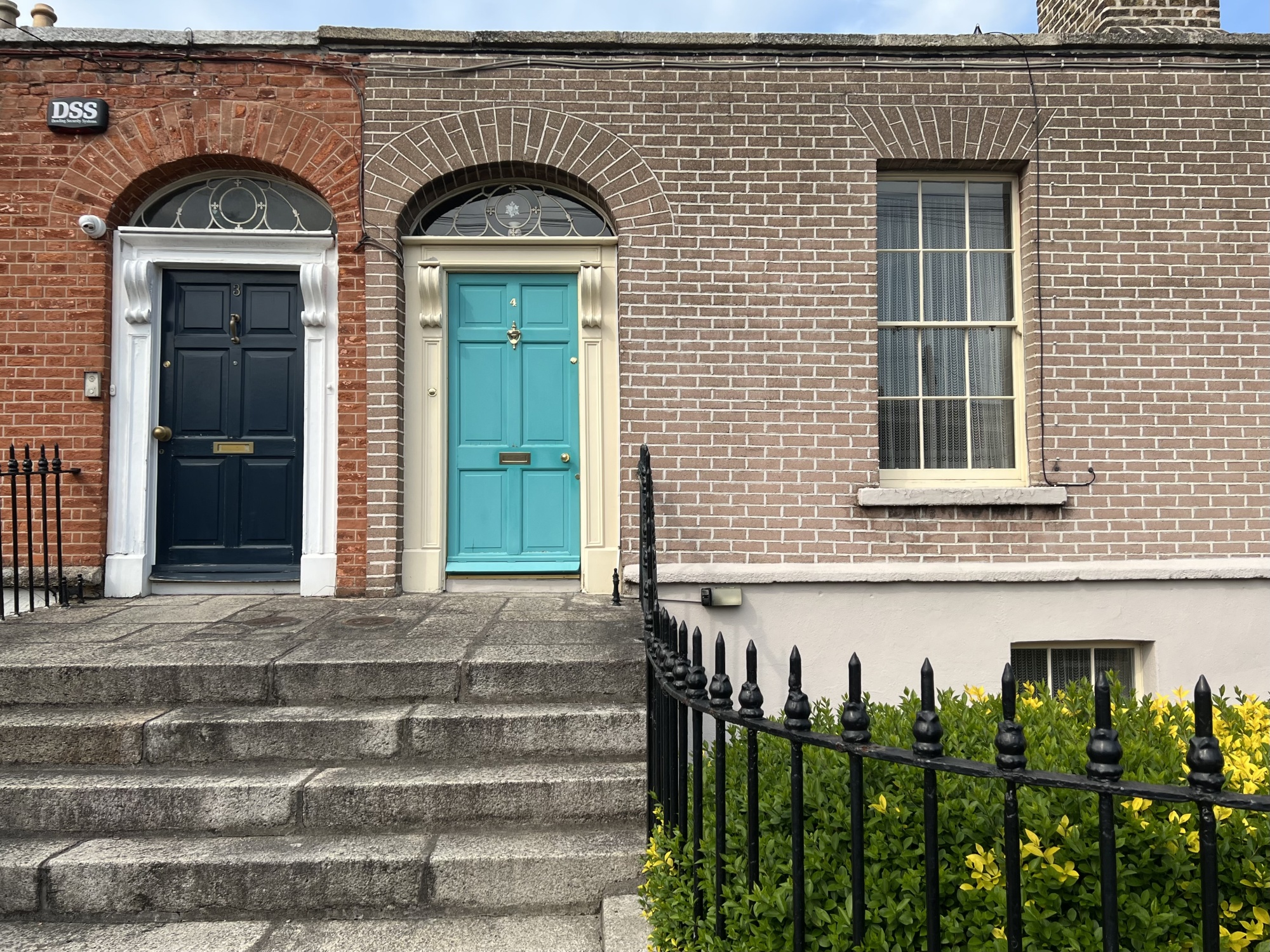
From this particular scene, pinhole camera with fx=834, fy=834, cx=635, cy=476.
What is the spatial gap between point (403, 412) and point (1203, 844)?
542cm

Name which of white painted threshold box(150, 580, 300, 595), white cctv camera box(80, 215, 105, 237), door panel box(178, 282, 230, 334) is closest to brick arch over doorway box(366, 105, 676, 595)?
white painted threshold box(150, 580, 300, 595)

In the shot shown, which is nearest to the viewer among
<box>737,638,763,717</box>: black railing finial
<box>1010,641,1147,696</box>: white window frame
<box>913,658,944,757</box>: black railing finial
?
<box>913,658,944,757</box>: black railing finial

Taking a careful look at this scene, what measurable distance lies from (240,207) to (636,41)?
3140 millimetres

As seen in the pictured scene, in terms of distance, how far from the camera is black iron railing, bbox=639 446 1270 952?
57.7 inches

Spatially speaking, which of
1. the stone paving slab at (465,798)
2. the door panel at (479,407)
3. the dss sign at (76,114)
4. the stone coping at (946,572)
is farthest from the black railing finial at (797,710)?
the dss sign at (76,114)

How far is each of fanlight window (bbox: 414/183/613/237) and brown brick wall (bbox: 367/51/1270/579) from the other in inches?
13.5

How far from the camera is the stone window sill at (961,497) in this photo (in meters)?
5.67

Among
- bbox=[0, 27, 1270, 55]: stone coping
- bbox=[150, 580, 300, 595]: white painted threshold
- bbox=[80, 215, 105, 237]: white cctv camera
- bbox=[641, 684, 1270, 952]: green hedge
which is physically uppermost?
bbox=[0, 27, 1270, 55]: stone coping

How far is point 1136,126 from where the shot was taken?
5.96 metres

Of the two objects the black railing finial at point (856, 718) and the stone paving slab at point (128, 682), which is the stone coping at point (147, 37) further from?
the black railing finial at point (856, 718)

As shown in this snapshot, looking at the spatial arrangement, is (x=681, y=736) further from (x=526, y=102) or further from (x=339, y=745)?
(x=526, y=102)

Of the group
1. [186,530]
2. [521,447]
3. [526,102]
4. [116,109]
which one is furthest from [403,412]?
[116,109]

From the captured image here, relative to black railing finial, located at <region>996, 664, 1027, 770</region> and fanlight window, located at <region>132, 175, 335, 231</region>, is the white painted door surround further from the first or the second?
black railing finial, located at <region>996, 664, 1027, 770</region>

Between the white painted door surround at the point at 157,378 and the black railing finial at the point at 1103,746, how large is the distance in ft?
17.5
